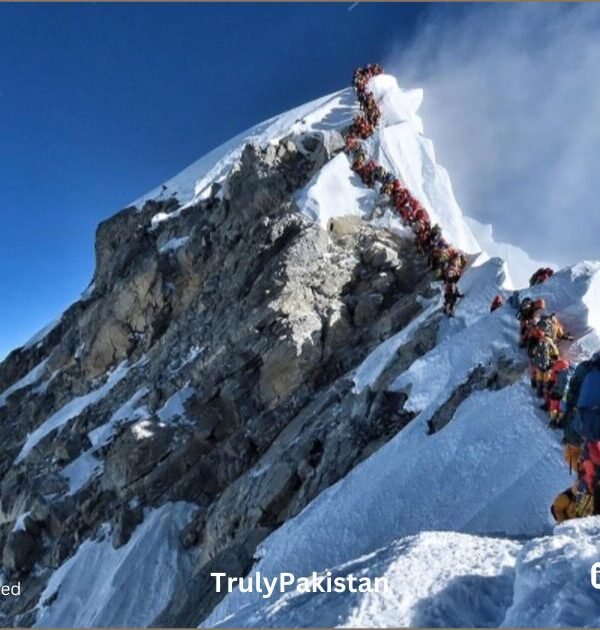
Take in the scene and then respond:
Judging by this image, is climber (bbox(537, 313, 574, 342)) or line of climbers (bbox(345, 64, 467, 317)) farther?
line of climbers (bbox(345, 64, 467, 317))

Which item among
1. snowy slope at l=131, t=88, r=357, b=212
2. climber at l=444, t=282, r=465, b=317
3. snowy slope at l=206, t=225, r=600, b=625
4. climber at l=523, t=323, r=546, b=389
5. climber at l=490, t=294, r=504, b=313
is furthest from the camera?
snowy slope at l=131, t=88, r=357, b=212

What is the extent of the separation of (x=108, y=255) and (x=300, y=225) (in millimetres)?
21412

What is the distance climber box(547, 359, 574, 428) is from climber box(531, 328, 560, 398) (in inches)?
8.8

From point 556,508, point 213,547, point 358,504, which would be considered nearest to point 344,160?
point 213,547

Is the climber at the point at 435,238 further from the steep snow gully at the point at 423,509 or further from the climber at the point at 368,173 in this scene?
the climber at the point at 368,173

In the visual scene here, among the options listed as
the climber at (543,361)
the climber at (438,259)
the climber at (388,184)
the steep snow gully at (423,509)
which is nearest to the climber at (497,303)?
the steep snow gully at (423,509)

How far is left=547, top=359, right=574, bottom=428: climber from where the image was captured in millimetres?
11894

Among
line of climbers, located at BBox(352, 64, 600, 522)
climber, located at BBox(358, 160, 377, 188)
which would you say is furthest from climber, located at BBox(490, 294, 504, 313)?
climber, located at BBox(358, 160, 377, 188)

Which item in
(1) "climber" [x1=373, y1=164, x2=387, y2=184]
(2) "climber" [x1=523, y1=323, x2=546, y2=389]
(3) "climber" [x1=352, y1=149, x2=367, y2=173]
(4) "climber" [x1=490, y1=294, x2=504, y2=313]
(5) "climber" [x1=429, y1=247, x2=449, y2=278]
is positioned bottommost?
(2) "climber" [x1=523, y1=323, x2=546, y2=389]

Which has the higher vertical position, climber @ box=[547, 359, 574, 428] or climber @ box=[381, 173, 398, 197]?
climber @ box=[381, 173, 398, 197]

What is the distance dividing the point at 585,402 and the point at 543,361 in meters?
4.72

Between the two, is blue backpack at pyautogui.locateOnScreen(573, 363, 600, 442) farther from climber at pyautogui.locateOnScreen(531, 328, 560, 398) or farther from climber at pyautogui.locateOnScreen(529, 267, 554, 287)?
climber at pyautogui.locateOnScreen(529, 267, 554, 287)

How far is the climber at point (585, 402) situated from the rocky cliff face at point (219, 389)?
8.27 meters

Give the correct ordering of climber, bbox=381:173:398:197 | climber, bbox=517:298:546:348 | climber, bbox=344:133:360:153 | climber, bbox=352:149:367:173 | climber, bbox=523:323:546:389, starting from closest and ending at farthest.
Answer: climber, bbox=523:323:546:389
climber, bbox=517:298:546:348
climber, bbox=381:173:398:197
climber, bbox=352:149:367:173
climber, bbox=344:133:360:153
